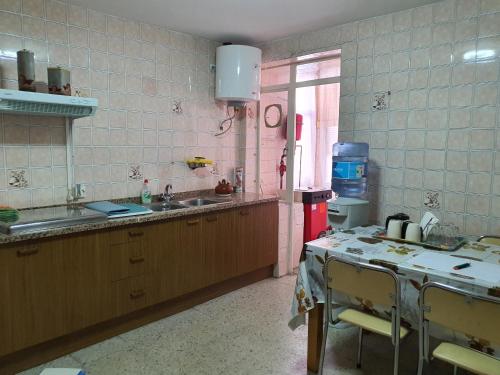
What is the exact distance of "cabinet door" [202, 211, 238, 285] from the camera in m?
3.01

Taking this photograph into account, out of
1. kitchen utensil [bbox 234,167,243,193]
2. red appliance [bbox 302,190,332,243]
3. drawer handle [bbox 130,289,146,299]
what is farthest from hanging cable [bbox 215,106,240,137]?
drawer handle [bbox 130,289,146,299]

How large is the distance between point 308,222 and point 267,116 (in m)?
1.19

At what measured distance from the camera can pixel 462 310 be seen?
146 cm

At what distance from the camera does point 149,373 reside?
213 cm

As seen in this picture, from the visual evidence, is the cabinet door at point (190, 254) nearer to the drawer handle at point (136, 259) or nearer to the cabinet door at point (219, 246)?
the cabinet door at point (219, 246)

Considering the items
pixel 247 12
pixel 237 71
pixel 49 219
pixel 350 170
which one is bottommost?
pixel 49 219

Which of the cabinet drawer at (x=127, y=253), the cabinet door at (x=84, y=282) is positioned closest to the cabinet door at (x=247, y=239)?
the cabinet drawer at (x=127, y=253)

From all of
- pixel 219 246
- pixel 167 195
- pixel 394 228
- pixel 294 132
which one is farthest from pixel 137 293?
pixel 294 132

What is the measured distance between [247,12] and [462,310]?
2352 millimetres

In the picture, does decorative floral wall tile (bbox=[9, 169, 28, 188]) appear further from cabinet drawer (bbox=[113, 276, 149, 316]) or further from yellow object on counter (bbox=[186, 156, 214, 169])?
yellow object on counter (bbox=[186, 156, 214, 169])

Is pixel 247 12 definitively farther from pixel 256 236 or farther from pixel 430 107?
pixel 256 236

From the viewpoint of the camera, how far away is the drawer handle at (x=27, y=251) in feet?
6.64

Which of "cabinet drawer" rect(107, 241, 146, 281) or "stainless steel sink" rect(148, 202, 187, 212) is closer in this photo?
"cabinet drawer" rect(107, 241, 146, 281)

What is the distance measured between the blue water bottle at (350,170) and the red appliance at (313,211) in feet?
2.94
